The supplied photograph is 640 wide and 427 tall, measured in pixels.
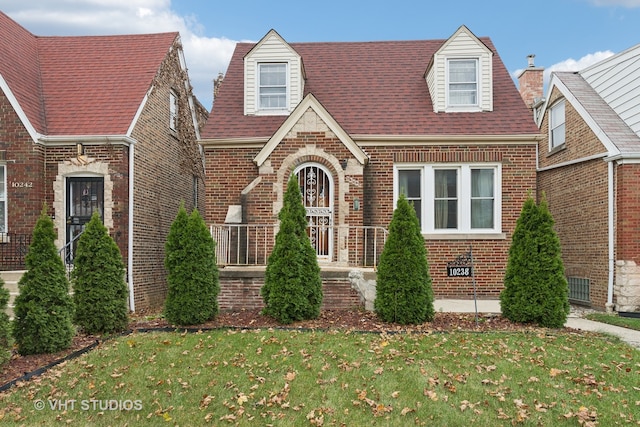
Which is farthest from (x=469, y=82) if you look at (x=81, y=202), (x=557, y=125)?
(x=81, y=202)

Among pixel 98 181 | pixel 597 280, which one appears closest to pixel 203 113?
pixel 98 181

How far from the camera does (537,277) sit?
902 centimetres

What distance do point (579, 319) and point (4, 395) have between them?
1041 cm

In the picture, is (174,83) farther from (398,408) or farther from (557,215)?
(398,408)

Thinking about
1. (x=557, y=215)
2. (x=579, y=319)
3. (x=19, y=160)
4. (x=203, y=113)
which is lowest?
(x=579, y=319)

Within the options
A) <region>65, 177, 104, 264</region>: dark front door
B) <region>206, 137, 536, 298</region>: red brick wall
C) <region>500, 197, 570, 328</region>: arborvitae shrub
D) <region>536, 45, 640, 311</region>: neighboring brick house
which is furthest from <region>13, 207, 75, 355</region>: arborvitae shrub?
<region>536, 45, 640, 311</region>: neighboring brick house

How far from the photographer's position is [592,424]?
Result: 16.8 feet

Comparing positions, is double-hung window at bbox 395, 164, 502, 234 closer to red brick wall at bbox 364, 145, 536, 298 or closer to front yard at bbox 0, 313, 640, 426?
red brick wall at bbox 364, 145, 536, 298

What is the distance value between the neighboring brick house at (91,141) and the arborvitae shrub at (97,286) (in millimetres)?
3236

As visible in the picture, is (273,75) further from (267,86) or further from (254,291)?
(254,291)

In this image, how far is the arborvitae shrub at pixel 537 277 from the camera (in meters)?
8.95

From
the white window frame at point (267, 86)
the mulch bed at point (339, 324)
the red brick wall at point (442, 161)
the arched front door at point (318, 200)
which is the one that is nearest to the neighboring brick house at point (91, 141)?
the red brick wall at point (442, 161)

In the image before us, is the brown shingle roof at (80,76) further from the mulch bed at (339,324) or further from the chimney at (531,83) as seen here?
the chimney at (531,83)

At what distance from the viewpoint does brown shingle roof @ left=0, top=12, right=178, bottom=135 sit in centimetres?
1274
